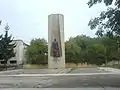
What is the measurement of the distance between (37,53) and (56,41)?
74.4 feet

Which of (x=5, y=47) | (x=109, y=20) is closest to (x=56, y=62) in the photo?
(x=5, y=47)

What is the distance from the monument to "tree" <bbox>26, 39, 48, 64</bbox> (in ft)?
66.9

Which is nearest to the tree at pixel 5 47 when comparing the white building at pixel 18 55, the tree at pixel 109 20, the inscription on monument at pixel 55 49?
the inscription on monument at pixel 55 49

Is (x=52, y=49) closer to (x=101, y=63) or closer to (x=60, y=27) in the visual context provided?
(x=60, y=27)

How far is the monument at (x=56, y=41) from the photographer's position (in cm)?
6538

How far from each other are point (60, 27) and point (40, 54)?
2335 cm

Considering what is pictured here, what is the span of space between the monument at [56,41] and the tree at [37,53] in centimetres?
2040

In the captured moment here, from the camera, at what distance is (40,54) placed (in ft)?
286

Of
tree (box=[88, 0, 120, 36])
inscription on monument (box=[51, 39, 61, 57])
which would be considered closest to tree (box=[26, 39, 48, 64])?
inscription on monument (box=[51, 39, 61, 57])

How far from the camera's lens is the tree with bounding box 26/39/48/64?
86250 millimetres

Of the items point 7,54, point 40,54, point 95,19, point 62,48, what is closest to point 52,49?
point 62,48

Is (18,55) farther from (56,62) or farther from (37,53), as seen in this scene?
(56,62)

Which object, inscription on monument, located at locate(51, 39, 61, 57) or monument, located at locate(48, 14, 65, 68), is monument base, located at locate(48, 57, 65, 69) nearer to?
monument, located at locate(48, 14, 65, 68)

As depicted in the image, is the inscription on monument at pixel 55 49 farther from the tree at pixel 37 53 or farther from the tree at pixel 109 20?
the tree at pixel 109 20
